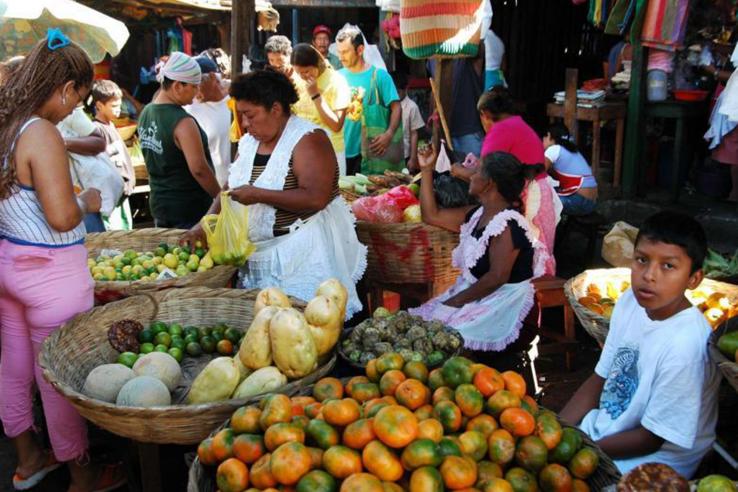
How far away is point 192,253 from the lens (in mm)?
3791

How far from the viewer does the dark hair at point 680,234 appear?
2186 mm

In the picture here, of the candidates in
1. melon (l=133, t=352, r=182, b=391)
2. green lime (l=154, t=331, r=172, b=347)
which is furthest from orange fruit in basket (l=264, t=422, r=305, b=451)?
green lime (l=154, t=331, r=172, b=347)

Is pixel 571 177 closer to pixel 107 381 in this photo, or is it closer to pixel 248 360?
pixel 248 360

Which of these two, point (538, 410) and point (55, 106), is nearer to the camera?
point (538, 410)

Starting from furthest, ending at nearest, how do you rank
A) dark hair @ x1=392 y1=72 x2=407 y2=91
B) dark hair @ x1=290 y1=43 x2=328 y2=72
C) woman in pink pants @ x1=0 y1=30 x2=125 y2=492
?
1. dark hair @ x1=392 y1=72 x2=407 y2=91
2. dark hair @ x1=290 y1=43 x2=328 y2=72
3. woman in pink pants @ x1=0 y1=30 x2=125 y2=492

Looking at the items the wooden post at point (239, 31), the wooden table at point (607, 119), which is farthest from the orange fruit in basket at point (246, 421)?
the wooden table at point (607, 119)

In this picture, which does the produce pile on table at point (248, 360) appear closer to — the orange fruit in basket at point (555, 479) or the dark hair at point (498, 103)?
the orange fruit in basket at point (555, 479)

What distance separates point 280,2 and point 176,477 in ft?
27.5

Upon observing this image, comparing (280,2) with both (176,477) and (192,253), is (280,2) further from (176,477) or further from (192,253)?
(176,477)

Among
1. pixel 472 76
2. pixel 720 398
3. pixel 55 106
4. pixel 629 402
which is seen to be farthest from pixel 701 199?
pixel 55 106

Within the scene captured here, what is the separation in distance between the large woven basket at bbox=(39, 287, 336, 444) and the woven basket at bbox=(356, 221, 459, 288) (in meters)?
1.13

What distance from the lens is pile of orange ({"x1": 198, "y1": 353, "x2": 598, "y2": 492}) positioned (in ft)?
5.38

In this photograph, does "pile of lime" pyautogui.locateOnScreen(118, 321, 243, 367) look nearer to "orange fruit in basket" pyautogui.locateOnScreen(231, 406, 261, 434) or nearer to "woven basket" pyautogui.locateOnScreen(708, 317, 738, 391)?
"orange fruit in basket" pyautogui.locateOnScreen(231, 406, 261, 434)

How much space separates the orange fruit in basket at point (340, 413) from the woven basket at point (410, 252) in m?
2.21
